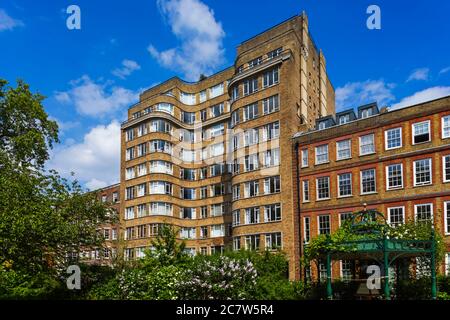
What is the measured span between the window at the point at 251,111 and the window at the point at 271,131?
→ 7.17ft

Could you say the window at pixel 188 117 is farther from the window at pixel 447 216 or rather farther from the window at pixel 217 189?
the window at pixel 447 216

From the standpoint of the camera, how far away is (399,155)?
35.8 meters

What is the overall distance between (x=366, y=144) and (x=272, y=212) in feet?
36.1

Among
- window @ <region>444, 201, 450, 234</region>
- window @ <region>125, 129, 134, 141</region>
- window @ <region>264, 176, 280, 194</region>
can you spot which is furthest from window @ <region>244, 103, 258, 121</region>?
window @ <region>125, 129, 134, 141</region>

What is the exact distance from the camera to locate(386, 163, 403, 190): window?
3575 cm

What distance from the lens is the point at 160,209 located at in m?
58.0

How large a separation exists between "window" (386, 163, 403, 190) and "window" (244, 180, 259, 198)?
13300 mm

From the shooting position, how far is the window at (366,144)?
1487 inches

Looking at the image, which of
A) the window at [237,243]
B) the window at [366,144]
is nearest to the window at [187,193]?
the window at [237,243]

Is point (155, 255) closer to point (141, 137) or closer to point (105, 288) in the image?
point (105, 288)

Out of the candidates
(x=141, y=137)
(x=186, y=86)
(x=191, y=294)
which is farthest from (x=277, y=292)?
(x=186, y=86)

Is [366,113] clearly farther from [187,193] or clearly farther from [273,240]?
[187,193]
